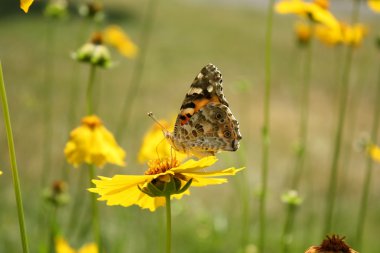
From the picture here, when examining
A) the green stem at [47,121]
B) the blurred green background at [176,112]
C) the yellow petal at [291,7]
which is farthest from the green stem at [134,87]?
the yellow petal at [291,7]

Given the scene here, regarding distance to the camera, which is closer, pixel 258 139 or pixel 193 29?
pixel 258 139

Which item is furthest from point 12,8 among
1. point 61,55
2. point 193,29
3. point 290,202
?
point 290,202

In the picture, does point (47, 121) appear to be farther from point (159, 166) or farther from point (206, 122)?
point (159, 166)

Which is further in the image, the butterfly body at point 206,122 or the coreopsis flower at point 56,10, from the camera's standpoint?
the coreopsis flower at point 56,10

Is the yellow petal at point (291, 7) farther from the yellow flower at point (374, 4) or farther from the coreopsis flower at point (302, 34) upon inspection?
the coreopsis flower at point (302, 34)

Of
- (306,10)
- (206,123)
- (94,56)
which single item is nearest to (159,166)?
(206,123)

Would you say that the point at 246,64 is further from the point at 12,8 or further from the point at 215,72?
the point at 215,72
